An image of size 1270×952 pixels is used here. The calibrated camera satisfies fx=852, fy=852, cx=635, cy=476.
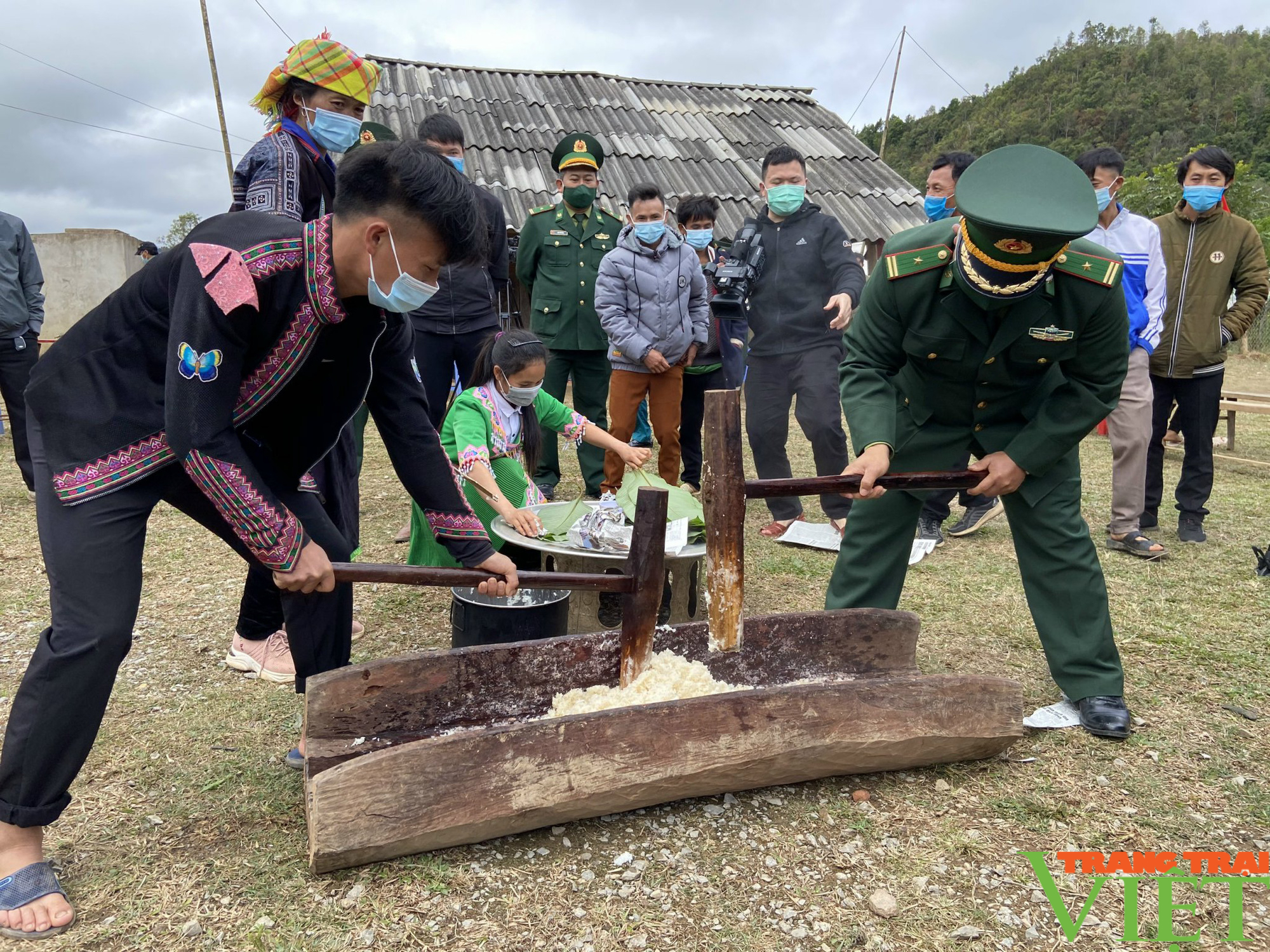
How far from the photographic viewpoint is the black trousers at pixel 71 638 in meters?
1.93

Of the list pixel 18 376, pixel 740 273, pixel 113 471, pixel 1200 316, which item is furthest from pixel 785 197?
pixel 18 376

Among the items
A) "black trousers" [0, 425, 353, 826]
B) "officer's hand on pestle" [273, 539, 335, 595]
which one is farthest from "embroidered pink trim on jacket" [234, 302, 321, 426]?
"officer's hand on pestle" [273, 539, 335, 595]

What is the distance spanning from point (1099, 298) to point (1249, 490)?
17.2 feet

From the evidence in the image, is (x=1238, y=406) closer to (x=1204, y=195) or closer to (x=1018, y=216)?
(x=1204, y=195)

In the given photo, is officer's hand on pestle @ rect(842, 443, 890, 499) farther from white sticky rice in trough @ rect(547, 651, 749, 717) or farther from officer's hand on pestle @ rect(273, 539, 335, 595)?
officer's hand on pestle @ rect(273, 539, 335, 595)

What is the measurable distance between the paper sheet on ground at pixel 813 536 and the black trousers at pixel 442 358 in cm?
219

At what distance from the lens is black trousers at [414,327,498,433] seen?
5039 mm

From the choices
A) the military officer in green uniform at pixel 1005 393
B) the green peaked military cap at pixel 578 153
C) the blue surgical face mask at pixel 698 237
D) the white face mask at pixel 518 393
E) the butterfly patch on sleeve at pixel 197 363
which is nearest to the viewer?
the butterfly patch on sleeve at pixel 197 363

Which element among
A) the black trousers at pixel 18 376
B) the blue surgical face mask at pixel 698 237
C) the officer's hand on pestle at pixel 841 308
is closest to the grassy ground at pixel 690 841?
the officer's hand on pestle at pixel 841 308

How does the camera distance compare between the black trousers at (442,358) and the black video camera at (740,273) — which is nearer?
the black trousers at (442,358)

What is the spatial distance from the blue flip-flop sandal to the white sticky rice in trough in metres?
1.33

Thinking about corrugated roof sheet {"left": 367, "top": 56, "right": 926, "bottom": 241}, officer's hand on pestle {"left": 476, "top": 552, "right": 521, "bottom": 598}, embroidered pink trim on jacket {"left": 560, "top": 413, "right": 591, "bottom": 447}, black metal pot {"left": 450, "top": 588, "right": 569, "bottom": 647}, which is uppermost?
corrugated roof sheet {"left": 367, "top": 56, "right": 926, "bottom": 241}

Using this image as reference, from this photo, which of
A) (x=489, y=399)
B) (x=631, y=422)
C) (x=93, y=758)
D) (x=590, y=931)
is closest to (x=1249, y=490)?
(x=631, y=422)

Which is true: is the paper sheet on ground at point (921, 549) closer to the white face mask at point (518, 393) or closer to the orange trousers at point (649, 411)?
the orange trousers at point (649, 411)
